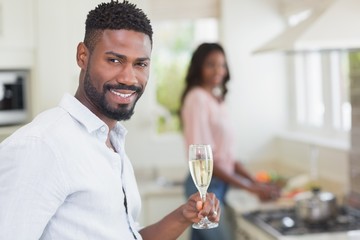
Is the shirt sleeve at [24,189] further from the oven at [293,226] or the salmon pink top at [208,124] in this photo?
the salmon pink top at [208,124]

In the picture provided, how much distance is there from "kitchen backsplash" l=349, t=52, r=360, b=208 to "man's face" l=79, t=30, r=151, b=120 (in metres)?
1.40

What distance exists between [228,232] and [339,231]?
1.57ft

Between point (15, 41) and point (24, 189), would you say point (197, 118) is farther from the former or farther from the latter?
point (24, 189)

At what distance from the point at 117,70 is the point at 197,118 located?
1.20m

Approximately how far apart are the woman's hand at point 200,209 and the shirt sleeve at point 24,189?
0.79 feet

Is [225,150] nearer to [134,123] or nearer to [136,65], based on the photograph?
[134,123]

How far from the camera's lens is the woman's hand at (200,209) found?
95cm

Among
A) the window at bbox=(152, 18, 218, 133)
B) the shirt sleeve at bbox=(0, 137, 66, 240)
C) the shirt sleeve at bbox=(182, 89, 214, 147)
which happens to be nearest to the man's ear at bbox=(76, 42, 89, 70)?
the shirt sleeve at bbox=(0, 137, 66, 240)

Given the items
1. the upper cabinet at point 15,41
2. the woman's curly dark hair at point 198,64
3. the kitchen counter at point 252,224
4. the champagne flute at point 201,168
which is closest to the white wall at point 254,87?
the woman's curly dark hair at point 198,64

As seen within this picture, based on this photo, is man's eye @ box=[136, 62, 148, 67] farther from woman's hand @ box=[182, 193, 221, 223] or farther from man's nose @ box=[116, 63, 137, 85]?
woman's hand @ box=[182, 193, 221, 223]

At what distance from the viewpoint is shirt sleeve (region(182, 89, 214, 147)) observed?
6.74 feet

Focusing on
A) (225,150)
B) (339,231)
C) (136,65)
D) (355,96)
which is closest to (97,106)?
(136,65)

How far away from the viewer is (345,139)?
8.35 ft

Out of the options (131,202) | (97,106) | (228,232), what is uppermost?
(97,106)
